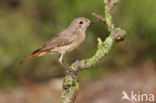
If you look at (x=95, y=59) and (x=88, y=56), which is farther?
(x=88, y=56)

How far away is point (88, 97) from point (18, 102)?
1643 mm

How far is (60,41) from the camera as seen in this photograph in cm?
561

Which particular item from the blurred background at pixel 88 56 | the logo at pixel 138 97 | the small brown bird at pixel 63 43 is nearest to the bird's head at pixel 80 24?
the small brown bird at pixel 63 43

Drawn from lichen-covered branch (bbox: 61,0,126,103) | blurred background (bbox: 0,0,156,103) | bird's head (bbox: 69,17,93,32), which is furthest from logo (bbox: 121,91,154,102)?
lichen-covered branch (bbox: 61,0,126,103)

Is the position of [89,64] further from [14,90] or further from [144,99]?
[14,90]

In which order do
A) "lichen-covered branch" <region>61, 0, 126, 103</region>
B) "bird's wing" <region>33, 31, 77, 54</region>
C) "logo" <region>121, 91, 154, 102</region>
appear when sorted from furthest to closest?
"logo" <region>121, 91, 154, 102</region>, "bird's wing" <region>33, 31, 77, 54</region>, "lichen-covered branch" <region>61, 0, 126, 103</region>

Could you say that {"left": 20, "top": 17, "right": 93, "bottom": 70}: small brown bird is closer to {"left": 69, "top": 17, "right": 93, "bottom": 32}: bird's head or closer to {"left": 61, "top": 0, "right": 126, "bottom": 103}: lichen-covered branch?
{"left": 69, "top": 17, "right": 93, "bottom": 32}: bird's head

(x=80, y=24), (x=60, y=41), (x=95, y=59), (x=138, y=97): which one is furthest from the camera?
(x=138, y=97)

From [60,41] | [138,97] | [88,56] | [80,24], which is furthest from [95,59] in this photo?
[88,56]

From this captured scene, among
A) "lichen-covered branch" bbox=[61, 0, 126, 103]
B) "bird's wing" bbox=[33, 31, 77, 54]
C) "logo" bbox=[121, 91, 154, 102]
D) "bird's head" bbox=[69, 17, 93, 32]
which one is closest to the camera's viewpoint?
"lichen-covered branch" bbox=[61, 0, 126, 103]

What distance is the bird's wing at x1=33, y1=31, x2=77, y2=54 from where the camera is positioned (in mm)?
5410

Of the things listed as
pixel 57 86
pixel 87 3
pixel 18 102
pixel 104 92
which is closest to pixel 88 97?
pixel 104 92

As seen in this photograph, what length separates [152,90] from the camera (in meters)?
8.37

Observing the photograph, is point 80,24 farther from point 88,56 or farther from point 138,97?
point 88,56
